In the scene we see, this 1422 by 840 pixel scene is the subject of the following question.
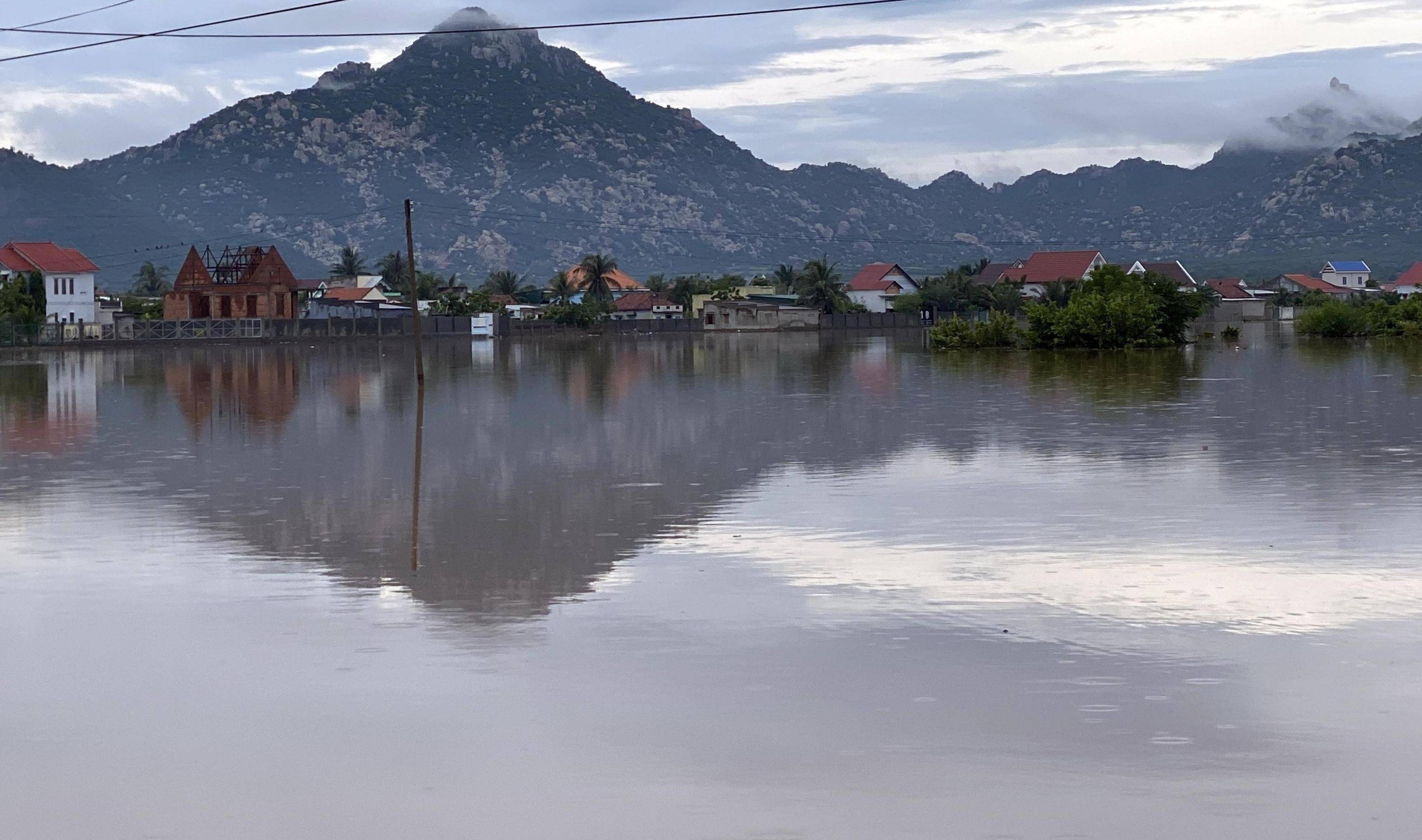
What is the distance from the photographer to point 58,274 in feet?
361

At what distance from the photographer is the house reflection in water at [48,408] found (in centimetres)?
2642

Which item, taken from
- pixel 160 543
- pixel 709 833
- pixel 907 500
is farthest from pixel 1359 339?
pixel 709 833

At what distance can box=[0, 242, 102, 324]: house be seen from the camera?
4291 inches

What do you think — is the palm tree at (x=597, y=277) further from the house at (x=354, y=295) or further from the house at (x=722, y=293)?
the house at (x=354, y=295)

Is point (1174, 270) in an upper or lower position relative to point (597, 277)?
lower

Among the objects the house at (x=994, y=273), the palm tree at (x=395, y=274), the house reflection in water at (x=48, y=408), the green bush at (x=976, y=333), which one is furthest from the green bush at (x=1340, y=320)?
the palm tree at (x=395, y=274)

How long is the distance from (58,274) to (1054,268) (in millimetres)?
88502

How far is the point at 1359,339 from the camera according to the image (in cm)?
8144

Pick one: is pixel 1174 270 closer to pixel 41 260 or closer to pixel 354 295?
pixel 354 295

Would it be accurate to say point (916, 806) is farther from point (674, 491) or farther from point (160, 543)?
point (674, 491)

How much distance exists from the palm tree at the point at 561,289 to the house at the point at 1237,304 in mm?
61562

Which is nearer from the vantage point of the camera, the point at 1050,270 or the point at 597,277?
the point at 1050,270

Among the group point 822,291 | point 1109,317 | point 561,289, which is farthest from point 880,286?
point 1109,317

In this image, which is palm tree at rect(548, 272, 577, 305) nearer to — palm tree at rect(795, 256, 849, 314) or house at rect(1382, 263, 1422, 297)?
palm tree at rect(795, 256, 849, 314)
